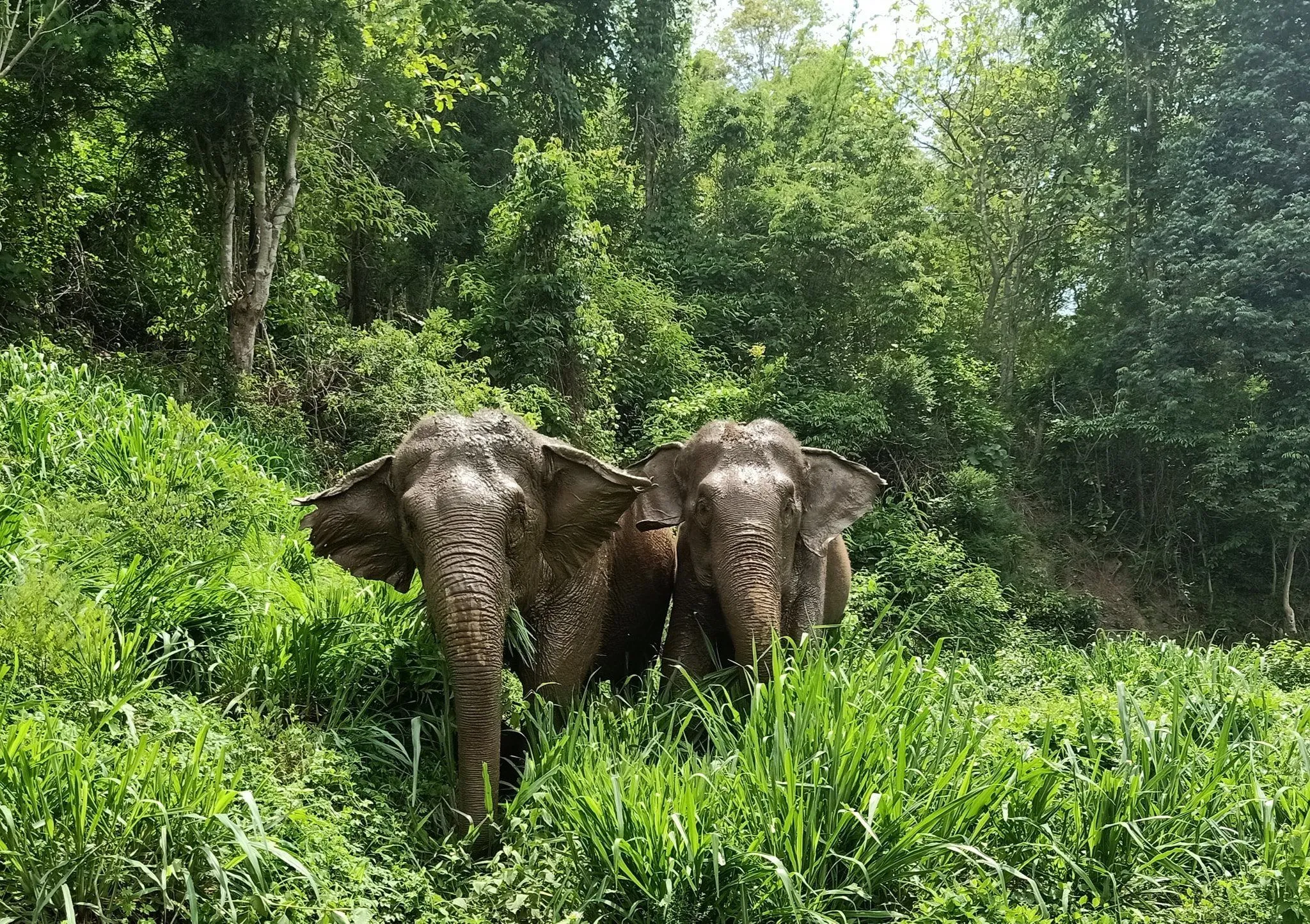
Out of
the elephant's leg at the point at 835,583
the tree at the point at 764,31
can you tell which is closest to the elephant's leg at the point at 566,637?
the elephant's leg at the point at 835,583

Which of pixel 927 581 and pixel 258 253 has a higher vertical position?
pixel 258 253

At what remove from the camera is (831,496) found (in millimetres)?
5859

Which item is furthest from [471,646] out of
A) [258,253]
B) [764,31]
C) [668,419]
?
[764,31]

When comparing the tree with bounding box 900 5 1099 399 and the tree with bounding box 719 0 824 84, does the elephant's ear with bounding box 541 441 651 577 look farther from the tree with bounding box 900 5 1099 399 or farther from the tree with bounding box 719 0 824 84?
the tree with bounding box 719 0 824 84

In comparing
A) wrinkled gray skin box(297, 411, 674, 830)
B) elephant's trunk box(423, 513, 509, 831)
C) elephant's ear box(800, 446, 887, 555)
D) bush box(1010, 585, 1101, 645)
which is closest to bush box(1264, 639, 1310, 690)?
elephant's ear box(800, 446, 887, 555)

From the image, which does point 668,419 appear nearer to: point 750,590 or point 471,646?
point 750,590

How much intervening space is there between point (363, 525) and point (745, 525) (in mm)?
1837

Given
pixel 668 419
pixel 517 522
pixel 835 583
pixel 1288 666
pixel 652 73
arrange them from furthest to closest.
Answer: pixel 652 73
pixel 668 419
pixel 1288 666
pixel 835 583
pixel 517 522

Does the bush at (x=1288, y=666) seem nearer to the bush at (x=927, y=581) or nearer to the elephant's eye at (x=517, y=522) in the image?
the bush at (x=927, y=581)

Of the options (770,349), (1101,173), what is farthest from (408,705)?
(1101,173)

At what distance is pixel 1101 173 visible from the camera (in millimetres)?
20484

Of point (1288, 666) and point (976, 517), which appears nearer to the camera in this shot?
point (1288, 666)

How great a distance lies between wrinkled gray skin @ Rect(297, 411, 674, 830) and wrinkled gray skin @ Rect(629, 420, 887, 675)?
1.45ft

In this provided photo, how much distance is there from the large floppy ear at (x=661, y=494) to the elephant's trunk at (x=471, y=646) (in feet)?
5.36
